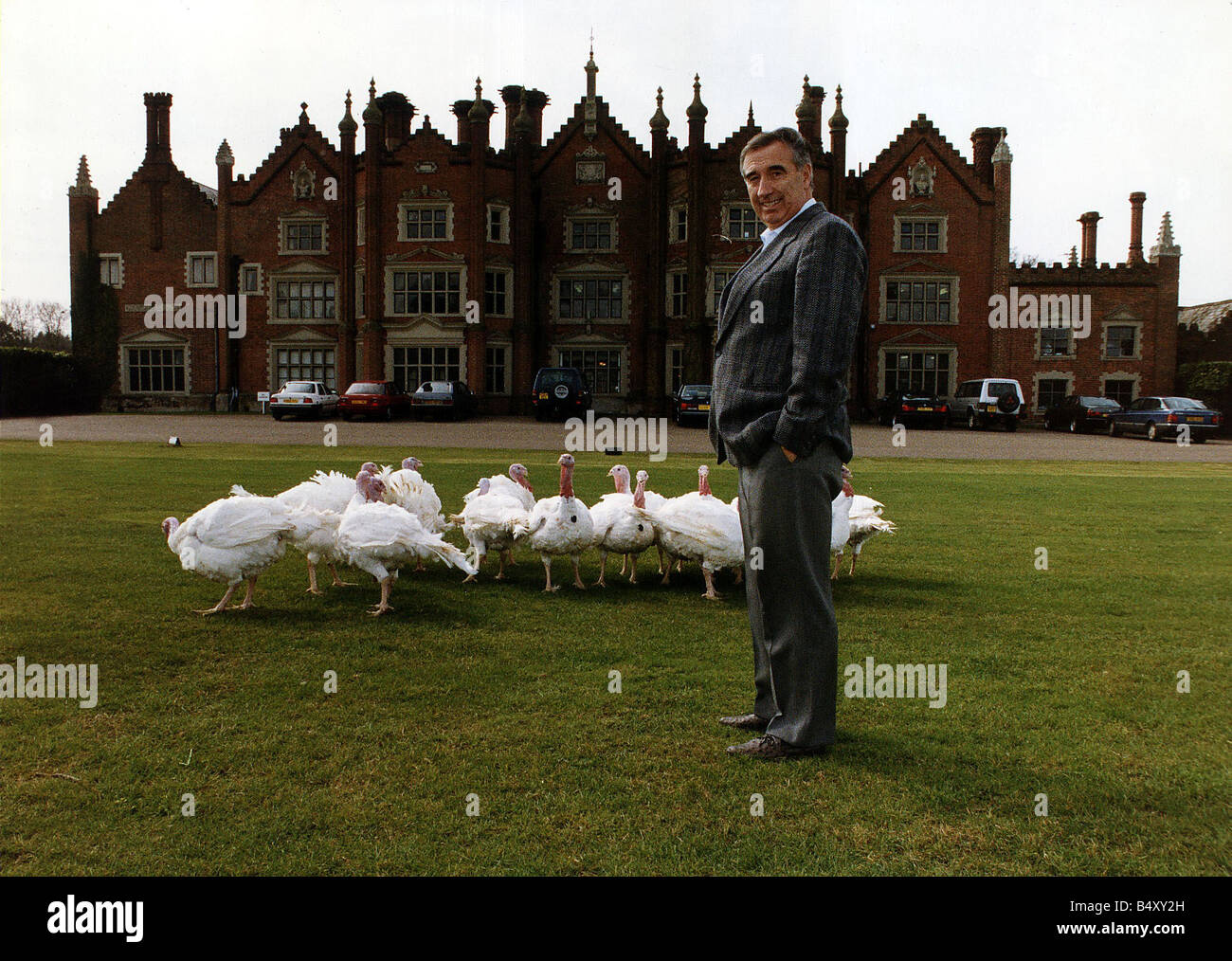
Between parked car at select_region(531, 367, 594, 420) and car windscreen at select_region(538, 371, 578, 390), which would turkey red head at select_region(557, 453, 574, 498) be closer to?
parked car at select_region(531, 367, 594, 420)

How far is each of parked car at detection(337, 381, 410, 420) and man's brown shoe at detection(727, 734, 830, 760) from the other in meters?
37.5

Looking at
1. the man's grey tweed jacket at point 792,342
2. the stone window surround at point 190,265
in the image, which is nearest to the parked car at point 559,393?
the stone window surround at point 190,265

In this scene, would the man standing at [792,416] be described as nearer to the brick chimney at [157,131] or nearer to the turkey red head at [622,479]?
the turkey red head at [622,479]

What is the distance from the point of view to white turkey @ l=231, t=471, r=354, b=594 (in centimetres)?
881

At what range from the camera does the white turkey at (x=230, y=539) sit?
799 cm

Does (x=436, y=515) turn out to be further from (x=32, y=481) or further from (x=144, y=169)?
(x=144, y=169)

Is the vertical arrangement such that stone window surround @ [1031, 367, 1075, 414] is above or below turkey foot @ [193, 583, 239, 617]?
above

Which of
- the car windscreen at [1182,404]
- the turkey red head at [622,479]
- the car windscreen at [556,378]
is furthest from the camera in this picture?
the car windscreen at [556,378]

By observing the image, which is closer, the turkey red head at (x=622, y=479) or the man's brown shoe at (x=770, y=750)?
the man's brown shoe at (x=770, y=750)

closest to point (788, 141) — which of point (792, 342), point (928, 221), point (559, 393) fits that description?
point (792, 342)

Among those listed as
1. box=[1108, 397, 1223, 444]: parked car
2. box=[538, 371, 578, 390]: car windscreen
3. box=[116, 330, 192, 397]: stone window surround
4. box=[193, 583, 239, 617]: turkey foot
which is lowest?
box=[193, 583, 239, 617]: turkey foot

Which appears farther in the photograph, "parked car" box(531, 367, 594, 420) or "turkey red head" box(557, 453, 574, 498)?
"parked car" box(531, 367, 594, 420)

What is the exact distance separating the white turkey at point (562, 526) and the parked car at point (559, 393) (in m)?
32.0

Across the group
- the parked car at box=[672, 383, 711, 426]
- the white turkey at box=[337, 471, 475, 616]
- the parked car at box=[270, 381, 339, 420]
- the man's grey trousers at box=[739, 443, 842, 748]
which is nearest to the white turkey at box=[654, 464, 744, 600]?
the white turkey at box=[337, 471, 475, 616]
